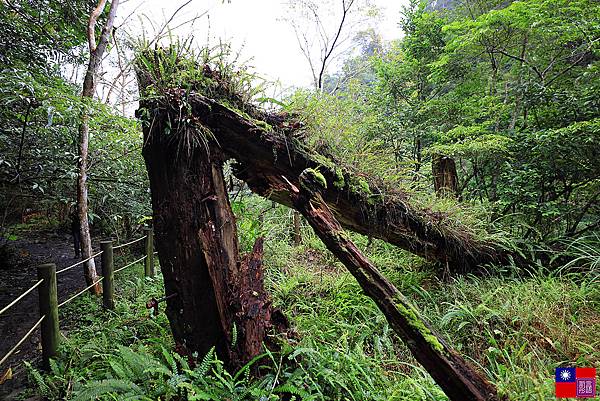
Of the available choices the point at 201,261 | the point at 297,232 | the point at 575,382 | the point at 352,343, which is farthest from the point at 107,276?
the point at 575,382

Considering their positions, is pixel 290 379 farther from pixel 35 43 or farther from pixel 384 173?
pixel 35 43

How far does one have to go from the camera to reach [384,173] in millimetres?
3549

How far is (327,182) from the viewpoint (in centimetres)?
309

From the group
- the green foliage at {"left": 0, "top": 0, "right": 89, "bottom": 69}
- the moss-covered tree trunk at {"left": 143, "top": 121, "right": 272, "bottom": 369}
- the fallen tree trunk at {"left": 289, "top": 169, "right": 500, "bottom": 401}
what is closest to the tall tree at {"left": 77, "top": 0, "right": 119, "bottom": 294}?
the green foliage at {"left": 0, "top": 0, "right": 89, "bottom": 69}

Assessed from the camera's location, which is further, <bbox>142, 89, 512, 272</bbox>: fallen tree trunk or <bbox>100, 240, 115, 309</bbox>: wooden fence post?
<bbox>100, 240, 115, 309</bbox>: wooden fence post

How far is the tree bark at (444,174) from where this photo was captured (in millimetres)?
4988

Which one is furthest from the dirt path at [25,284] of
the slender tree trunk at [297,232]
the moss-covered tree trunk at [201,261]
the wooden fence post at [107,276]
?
the slender tree trunk at [297,232]

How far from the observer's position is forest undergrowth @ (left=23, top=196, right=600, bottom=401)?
87.7 inches

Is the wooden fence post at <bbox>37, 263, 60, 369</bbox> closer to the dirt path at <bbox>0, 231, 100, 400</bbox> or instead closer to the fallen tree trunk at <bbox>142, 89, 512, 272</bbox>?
the dirt path at <bbox>0, 231, 100, 400</bbox>

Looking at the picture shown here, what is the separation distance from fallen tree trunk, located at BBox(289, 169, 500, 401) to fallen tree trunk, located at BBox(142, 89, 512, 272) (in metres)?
0.74

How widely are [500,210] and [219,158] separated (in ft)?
14.6

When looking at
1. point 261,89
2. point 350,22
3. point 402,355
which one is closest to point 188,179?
point 261,89

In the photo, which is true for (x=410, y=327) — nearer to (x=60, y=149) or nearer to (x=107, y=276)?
(x=107, y=276)

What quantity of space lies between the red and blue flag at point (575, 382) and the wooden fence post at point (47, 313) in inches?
185
